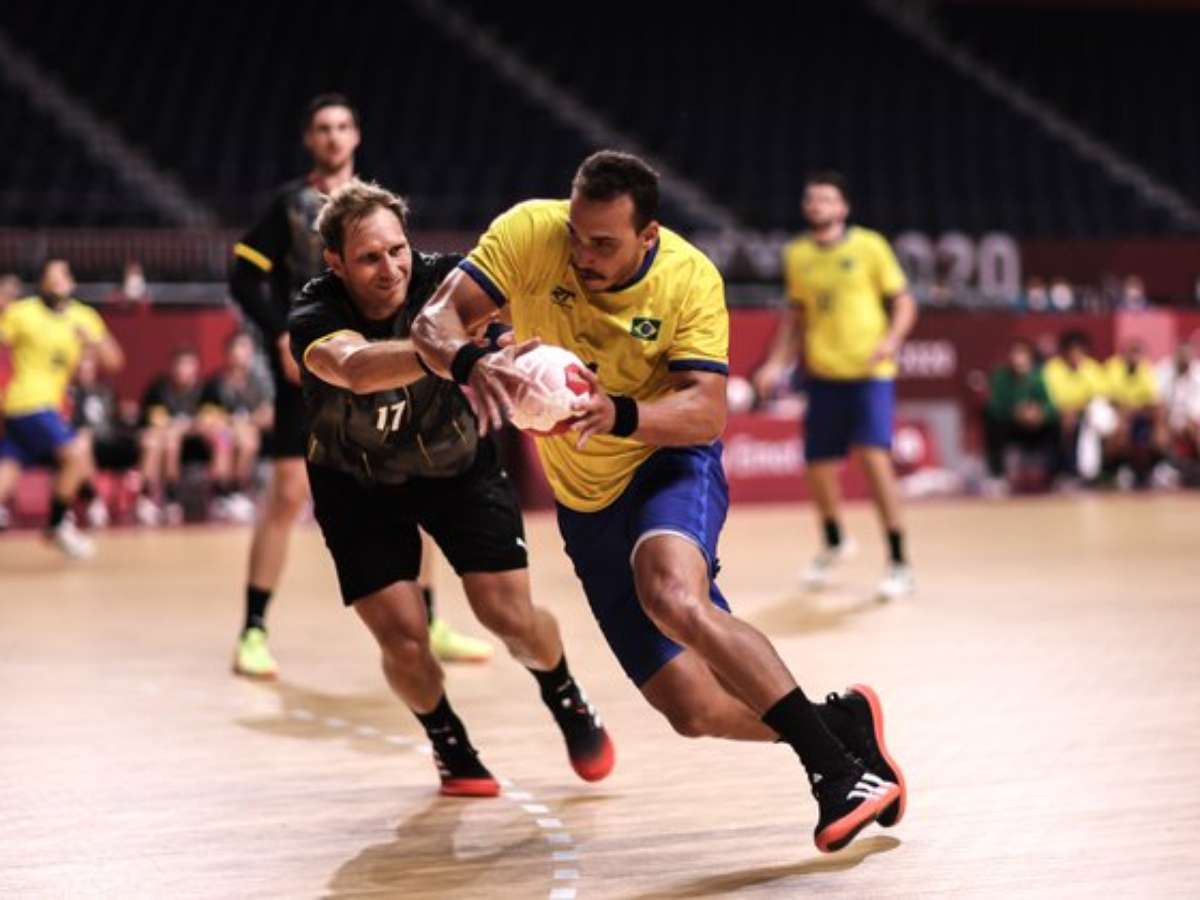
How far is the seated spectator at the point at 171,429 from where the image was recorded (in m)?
16.0

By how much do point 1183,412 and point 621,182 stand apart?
1681 centimetres

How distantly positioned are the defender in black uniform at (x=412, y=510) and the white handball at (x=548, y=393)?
1057 mm

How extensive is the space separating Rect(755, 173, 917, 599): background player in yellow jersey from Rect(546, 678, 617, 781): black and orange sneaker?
468 cm

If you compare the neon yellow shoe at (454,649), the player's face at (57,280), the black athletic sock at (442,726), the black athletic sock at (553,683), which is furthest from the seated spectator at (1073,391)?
the black athletic sock at (442,726)

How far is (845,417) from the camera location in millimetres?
10375

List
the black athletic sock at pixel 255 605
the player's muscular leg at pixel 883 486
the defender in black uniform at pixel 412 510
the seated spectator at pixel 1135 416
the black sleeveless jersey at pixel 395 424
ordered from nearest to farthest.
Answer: the defender in black uniform at pixel 412 510 → the black sleeveless jersey at pixel 395 424 → the black athletic sock at pixel 255 605 → the player's muscular leg at pixel 883 486 → the seated spectator at pixel 1135 416

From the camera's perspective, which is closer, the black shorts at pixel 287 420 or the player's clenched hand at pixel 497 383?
the player's clenched hand at pixel 497 383

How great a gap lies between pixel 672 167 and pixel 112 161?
743 centimetres

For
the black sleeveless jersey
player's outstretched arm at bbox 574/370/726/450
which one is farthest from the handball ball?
player's outstretched arm at bbox 574/370/726/450

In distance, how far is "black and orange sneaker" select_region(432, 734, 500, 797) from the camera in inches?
211

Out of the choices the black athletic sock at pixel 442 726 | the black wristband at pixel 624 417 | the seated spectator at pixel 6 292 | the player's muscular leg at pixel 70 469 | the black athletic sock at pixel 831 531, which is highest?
the black wristband at pixel 624 417

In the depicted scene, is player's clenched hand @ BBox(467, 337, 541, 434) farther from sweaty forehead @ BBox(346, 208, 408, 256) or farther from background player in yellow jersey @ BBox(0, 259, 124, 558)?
background player in yellow jersey @ BBox(0, 259, 124, 558)

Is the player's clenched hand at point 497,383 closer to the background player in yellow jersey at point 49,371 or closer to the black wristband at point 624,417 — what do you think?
the black wristband at point 624,417

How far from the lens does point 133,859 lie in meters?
4.57
